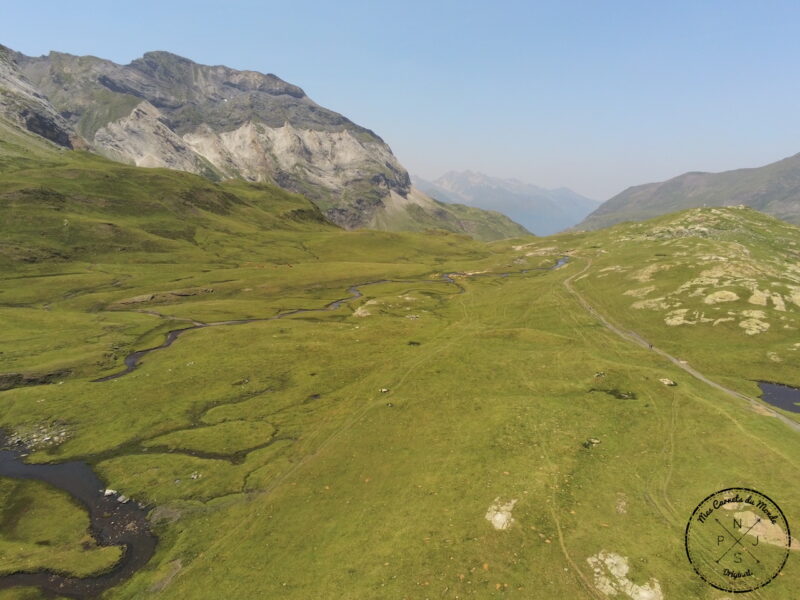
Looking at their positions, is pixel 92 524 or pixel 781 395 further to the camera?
pixel 781 395

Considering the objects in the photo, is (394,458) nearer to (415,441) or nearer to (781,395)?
(415,441)

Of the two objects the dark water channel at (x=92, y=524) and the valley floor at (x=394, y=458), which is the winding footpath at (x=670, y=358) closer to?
the valley floor at (x=394, y=458)

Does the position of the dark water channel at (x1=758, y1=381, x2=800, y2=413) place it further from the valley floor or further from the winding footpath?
the winding footpath

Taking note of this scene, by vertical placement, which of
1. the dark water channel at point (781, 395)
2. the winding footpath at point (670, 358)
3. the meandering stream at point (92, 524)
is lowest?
the meandering stream at point (92, 524)

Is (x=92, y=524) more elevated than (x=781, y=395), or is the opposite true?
(x=781, y=395)

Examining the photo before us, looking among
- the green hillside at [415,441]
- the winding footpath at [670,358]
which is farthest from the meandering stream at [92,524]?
the winding footpath at [670,358]

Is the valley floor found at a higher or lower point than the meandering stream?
higher

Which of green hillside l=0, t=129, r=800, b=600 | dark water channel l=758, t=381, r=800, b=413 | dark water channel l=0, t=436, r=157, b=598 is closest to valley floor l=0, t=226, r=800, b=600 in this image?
green hillside l=0, t=129, r=800, b=600

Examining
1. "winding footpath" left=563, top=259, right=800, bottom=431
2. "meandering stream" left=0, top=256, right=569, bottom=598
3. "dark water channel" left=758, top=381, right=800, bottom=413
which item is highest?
"winding footpath" left=563, top=259, right=800, bottom=431

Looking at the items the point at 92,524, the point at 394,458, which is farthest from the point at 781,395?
the point at 92,524

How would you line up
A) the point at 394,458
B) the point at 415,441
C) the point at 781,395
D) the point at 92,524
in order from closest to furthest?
the point at 92,524 → the point at 394,458 → the point at 415,441 → the point at 781,395
